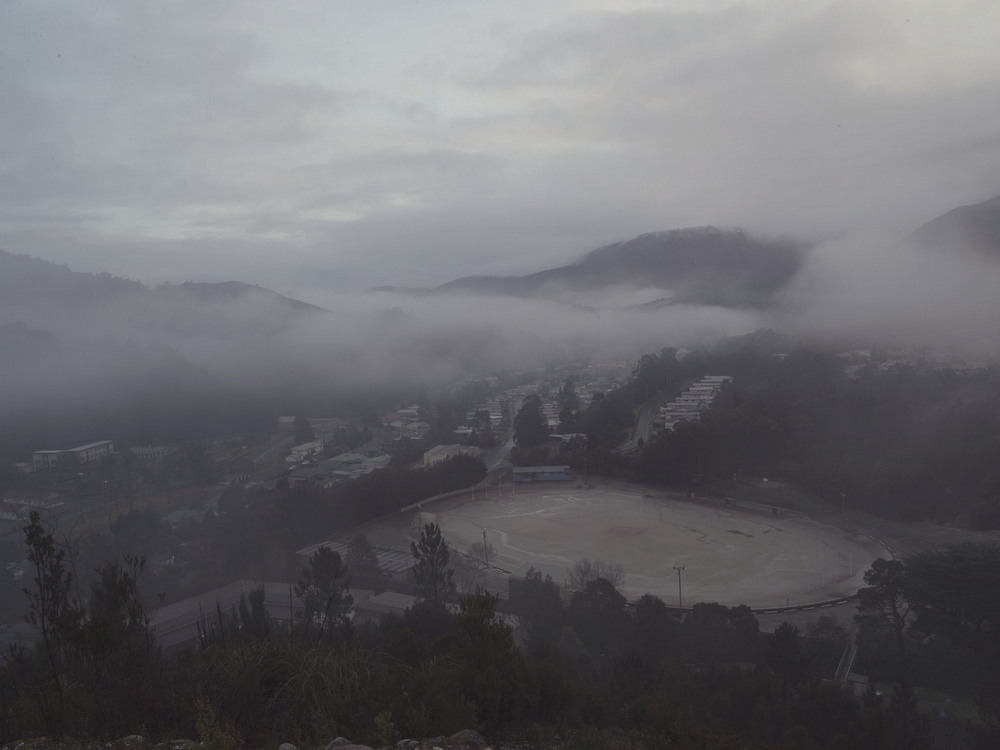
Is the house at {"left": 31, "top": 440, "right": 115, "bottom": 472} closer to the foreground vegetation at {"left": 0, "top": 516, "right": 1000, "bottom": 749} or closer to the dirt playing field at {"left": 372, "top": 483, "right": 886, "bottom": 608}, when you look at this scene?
the dirt playing field at {"left": 372, "top": 483, "right": 886, "bottom": 608}

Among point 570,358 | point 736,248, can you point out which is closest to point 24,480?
point 570,358

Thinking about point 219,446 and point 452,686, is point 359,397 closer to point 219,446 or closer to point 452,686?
point 219,446

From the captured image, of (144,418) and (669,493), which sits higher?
(144,418)

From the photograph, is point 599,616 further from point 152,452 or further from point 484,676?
point 152,452

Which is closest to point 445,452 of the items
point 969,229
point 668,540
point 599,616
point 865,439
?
point 668,540

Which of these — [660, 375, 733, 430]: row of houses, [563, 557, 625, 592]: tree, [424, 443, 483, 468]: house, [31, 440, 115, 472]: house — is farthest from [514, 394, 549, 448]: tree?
[31, 440, 115, 472]: house

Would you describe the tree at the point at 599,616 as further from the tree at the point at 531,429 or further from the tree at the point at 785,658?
the tree at the point at 531,429

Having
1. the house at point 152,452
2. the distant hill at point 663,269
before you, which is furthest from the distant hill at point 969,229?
the house at point 152,452
